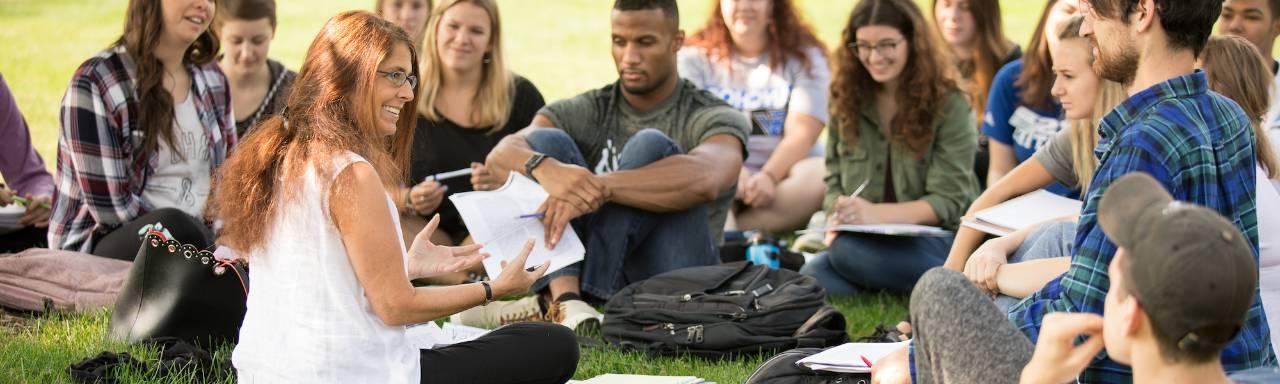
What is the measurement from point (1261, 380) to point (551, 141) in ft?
10.2

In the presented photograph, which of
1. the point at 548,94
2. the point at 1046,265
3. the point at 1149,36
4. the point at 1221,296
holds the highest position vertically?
the point at 1149,36

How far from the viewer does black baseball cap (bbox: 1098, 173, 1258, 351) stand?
222 cm

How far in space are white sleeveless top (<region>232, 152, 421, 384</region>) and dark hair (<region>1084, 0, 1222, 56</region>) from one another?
1.60 meters

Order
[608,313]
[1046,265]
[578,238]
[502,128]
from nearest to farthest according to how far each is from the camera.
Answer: [1046,265] → [608,313] → [578,238] → [502,128]

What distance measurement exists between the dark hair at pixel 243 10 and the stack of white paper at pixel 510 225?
154 cm

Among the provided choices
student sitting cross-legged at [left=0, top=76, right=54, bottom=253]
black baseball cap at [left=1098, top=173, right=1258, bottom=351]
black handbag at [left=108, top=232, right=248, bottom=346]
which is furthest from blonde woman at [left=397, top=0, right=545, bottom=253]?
black baseball cap at [left=1098, top=173, right=1258, bottom=351]

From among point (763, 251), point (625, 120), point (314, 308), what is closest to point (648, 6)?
point (625, 120)

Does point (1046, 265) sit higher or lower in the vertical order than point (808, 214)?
higher

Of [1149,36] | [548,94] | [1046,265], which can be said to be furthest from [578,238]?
[548,94]

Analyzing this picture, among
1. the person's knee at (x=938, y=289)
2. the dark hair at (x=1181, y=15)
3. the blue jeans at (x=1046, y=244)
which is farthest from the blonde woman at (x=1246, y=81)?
the person's knee at (x=938, y=289)

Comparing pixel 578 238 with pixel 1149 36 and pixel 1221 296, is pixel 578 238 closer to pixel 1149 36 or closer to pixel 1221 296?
pixel 1149 36

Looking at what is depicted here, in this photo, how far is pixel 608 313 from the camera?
15.5 feet

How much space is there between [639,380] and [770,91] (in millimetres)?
3256

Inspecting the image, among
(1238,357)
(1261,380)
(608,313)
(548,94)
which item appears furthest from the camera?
(548,94)
